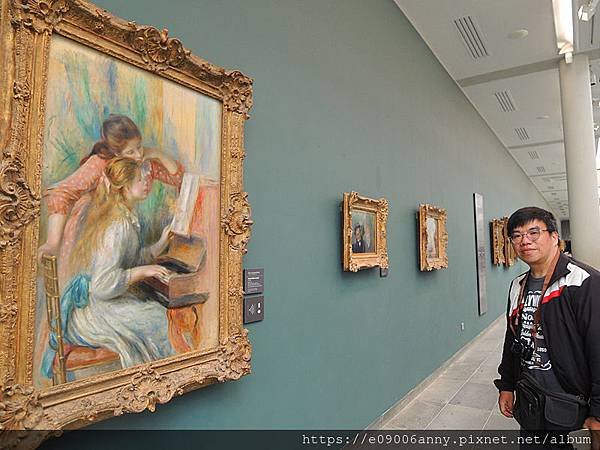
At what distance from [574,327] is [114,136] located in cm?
234

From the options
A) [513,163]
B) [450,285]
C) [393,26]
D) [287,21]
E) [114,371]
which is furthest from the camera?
[513,163]

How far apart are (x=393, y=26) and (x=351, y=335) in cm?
369

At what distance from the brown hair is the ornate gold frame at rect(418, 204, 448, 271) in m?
4.01

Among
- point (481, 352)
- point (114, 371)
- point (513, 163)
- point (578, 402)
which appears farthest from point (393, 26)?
point (513, 163)

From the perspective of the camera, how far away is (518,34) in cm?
585

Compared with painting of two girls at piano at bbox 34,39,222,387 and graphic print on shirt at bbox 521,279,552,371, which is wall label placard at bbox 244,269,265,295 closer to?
painting of two girls at piano at bbox 34,39,222,387

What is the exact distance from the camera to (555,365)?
2.07 m

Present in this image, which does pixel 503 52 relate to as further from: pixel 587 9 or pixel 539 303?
pixel 539 303

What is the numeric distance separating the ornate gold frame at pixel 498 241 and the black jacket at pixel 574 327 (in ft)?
24.6

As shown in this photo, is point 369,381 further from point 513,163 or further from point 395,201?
point 513,163

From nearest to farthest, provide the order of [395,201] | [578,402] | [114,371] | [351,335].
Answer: [114,371], [578,402], [351,335], [395,201]

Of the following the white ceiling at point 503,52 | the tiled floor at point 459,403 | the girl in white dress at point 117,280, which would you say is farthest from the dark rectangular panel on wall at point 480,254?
the girl in white dress at point 117,280

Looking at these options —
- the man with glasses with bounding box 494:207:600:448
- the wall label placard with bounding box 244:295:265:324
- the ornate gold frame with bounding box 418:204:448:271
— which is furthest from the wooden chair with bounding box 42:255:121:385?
the ornate gold frame with bounding box 418:204:448:271

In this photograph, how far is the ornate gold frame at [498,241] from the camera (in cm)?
909
